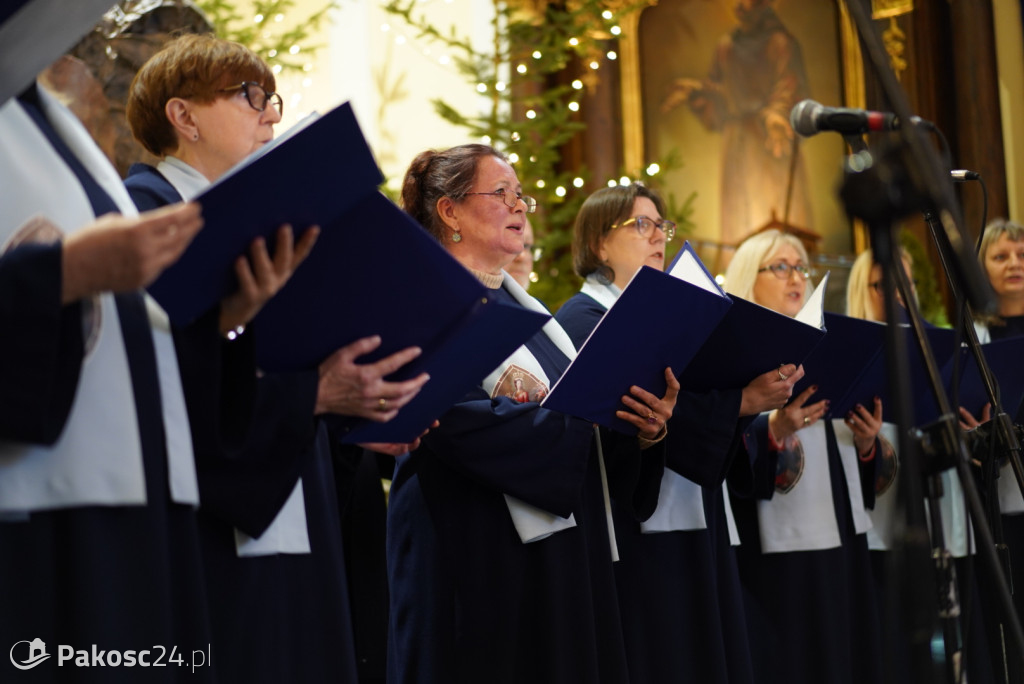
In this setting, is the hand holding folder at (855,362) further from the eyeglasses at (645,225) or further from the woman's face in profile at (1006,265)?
the woman's face in profile at (1006,265)

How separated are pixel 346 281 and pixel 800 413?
234cm

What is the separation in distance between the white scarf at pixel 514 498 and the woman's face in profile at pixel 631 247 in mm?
524

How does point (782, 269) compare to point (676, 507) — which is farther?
point (782, 269)

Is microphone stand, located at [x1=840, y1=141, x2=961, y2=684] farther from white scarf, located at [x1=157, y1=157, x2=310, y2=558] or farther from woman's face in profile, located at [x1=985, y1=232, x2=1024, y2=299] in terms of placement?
woman's face in profile, located at [x1=985, y1=232, x2=1024, y2=299]

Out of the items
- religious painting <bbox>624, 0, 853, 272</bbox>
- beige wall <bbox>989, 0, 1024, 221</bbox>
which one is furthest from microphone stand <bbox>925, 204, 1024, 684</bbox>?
religious painting <bbox>624, 0, 853, 272</bbox>

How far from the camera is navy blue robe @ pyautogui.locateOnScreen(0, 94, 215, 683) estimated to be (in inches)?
73.0

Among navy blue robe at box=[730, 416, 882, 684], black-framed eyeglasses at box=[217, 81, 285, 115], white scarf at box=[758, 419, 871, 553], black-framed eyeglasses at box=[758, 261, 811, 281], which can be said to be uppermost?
black-framed eyeglasses at box=[217, 81, 285, 115]

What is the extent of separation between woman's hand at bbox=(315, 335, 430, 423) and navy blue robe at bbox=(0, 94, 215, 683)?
16.1 inches

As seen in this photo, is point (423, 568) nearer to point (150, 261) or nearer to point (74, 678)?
point (74, 678)

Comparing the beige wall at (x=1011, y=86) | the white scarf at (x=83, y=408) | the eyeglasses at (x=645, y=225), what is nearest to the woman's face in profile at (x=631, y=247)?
the eyeglasses at (x=645, y=225)

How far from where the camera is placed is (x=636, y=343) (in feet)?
10.3

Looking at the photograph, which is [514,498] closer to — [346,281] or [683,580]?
[683,580]

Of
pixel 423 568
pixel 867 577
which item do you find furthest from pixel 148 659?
pixel 867 577

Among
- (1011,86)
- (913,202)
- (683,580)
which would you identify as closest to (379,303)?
(913,202)
